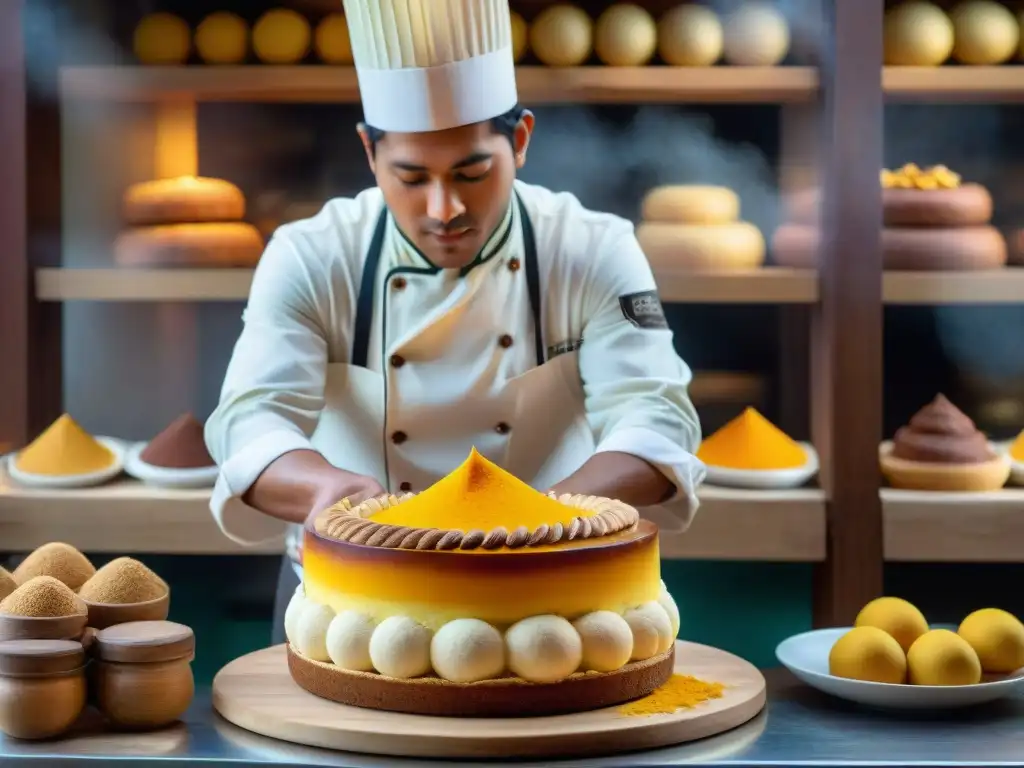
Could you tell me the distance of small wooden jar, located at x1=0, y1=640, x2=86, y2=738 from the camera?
1.28 meters

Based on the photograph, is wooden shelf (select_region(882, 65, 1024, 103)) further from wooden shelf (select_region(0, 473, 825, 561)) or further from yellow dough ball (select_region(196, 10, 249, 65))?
yellow dough ball (select_region(196, 10, 249, 65))

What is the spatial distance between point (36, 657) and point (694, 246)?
2.05 metres

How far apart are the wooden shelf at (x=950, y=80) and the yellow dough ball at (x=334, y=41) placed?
1.16 meters

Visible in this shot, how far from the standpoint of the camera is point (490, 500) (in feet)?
4.67

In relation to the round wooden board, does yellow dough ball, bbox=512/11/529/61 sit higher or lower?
higher

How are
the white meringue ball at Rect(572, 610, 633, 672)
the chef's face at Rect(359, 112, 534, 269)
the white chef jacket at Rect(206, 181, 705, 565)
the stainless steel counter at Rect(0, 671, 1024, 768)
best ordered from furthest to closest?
1. the white chef jacket at Rect(206, 181, 705, 565)
2. the chef's face at Rect(359, 112, 534, 269)
3. the white meringue ball at Rect(572, 610, 633, 672)
4. the stainless steel counter at Rect(0, 671, 1024, 768)

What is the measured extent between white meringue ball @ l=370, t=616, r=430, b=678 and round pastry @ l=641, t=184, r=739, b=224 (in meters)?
1.88

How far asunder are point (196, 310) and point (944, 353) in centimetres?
177

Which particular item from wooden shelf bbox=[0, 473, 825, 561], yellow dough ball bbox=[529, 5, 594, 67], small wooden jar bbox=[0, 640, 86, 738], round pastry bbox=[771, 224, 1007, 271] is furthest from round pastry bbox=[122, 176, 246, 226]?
small wooden jar bbox=[0, 640, 86, 738]

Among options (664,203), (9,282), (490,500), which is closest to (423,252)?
(490,500)

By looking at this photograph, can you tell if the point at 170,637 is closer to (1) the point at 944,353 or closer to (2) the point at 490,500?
(2) the point at 490,500

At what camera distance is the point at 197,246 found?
313 centimetres

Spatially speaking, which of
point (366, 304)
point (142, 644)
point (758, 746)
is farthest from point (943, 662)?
point (366, 304)

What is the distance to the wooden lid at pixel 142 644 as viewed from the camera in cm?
131
